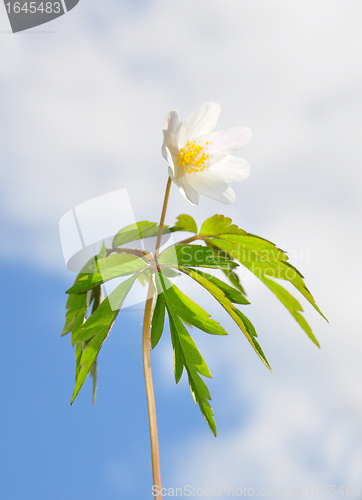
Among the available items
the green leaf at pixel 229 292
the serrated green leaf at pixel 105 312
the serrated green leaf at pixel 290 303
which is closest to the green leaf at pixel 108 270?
the serrated green leaf at pixel 105 312

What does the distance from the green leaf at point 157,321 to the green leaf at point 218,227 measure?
184mm

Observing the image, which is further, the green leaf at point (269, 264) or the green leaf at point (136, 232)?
the green leaf at point (136, 232)

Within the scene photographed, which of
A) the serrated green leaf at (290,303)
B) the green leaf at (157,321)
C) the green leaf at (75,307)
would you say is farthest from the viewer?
the green leaf at (75,307)

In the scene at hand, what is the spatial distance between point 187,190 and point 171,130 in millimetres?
119

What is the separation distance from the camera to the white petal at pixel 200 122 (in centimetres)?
76

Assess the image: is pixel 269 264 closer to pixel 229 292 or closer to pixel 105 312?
pixel 229 292

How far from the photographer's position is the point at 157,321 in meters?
0.78

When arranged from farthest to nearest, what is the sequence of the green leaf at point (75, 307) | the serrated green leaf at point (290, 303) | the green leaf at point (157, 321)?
the green leaf at point (75, 307), the green leaf at point (157, 321), the serrated green leaf at point (290, 303)

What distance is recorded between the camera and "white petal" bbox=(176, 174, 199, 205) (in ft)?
2.47

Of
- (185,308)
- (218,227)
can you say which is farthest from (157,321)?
(218,227)

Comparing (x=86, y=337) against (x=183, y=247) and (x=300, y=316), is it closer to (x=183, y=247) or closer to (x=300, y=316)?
(x=183, y=247)

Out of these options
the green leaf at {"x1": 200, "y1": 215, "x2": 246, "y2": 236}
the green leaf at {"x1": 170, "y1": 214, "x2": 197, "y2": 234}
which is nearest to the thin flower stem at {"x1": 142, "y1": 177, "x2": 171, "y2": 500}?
the green leaf at {"x1": 200, "y1": 215, "x2": 246, "y2": 236}

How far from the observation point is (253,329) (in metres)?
0.75

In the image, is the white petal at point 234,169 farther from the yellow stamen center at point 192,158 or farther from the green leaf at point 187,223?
the green leaf at point 187,223
